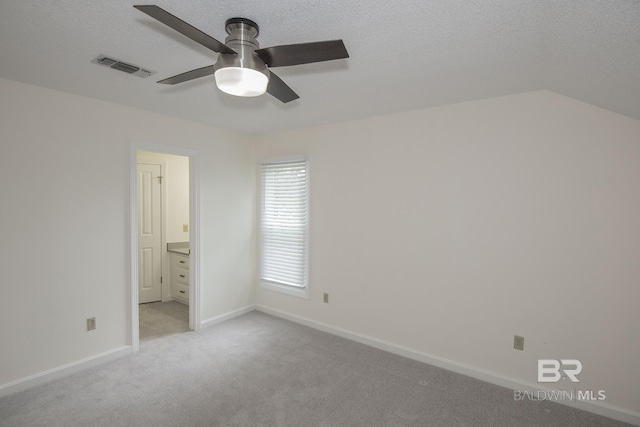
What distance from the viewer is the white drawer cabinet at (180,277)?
15.7ft

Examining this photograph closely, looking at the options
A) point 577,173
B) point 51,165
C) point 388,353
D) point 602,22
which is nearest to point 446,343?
point 388,353

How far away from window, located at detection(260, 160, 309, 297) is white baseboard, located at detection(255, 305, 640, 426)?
40cm

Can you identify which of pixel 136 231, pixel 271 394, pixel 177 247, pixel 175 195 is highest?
pixel 175 195

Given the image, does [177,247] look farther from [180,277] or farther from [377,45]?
[377,45]

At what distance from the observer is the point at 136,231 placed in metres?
3.26

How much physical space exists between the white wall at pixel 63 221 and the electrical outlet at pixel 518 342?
370cm

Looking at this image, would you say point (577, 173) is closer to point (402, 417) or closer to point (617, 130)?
point (617, 130)

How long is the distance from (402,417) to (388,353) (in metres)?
1.01

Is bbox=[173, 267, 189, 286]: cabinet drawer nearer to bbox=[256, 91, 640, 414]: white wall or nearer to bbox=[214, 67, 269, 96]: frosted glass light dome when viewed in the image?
bbox=[256, 91, 640, 414]: white wall

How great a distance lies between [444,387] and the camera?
8.88 ft

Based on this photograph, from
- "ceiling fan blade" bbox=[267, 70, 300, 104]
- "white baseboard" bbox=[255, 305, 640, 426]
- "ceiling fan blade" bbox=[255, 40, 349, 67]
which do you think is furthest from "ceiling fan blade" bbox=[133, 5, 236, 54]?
"white baseboard" bbox=[255, 305, 640, 426]

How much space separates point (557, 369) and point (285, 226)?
3.13 metres

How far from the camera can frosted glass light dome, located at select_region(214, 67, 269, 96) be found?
57.0 inches

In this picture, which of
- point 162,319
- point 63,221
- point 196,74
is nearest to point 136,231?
point 63,221
